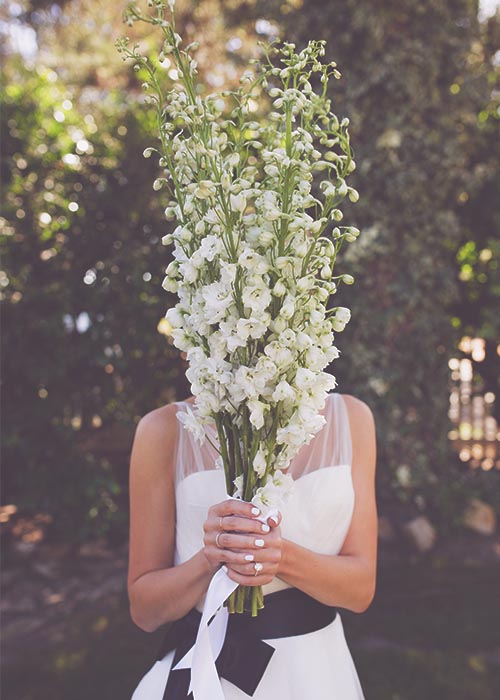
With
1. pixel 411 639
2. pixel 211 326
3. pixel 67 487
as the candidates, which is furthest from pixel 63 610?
pixel 211 326

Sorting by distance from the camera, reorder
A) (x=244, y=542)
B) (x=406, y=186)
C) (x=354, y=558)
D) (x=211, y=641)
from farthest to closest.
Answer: (x=406, y=186) → (x=354, y=558) → (x=211, y=641) → (x=244, y=542)

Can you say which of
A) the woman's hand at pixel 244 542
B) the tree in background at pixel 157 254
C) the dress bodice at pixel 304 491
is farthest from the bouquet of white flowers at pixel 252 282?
the tree in background at pixel 157 254

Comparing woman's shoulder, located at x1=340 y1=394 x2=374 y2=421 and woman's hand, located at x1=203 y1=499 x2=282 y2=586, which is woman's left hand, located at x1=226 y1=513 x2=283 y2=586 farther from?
woman's shoulder, located at x1=340 y1=394 x2=374 y2=421

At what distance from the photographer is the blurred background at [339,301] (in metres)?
5.09

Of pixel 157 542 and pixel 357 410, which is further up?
pixel 357 410

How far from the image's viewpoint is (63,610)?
4.62 metres

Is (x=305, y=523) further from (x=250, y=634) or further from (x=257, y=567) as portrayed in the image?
(x=257, y=567)

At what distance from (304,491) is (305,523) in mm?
87

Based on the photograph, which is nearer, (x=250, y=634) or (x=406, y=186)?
Answer: (x=250, y=634)

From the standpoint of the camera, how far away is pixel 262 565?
136 centimetres

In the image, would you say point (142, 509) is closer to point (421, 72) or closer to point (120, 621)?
point (120, 621)

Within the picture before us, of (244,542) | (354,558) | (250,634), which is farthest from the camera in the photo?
(354,558)

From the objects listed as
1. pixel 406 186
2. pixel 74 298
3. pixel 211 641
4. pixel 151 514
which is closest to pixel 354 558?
pixel 211 641

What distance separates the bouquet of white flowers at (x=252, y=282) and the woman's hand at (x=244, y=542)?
0.04m
